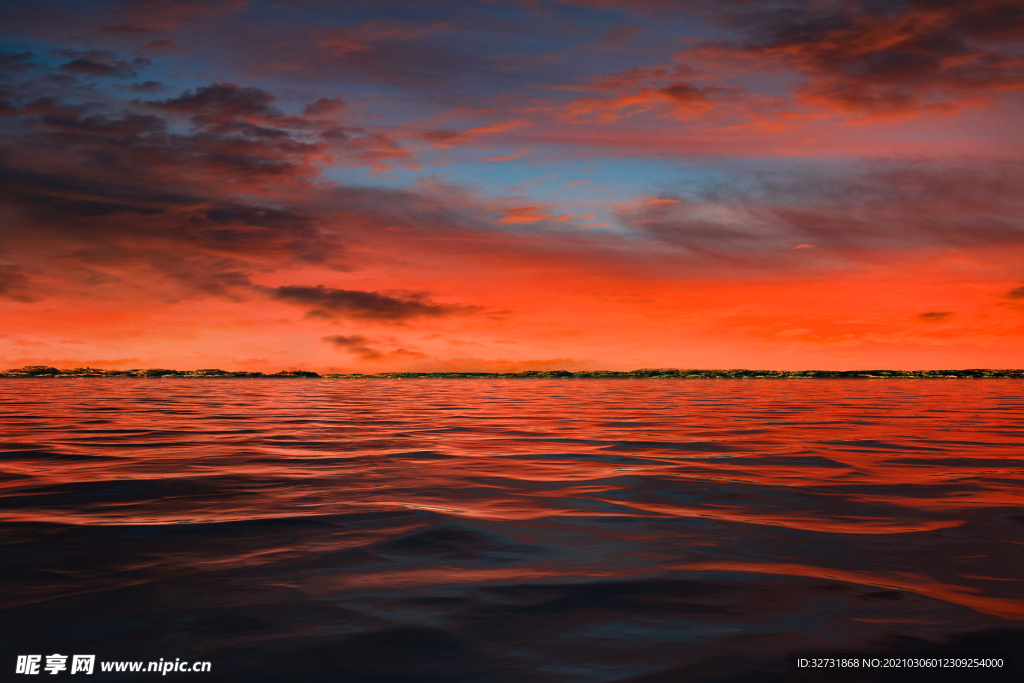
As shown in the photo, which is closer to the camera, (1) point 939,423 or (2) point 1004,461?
(2) point 1004,461

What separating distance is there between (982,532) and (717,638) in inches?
237

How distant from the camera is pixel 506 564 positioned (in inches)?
291

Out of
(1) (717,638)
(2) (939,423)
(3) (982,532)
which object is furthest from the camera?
(2) (939,423)

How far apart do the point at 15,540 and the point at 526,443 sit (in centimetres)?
1453

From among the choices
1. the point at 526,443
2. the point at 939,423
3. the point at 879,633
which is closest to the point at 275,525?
the point at 879,633

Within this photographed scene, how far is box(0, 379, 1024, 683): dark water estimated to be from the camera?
504 cm

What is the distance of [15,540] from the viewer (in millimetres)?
8172

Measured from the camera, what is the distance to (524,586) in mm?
6559

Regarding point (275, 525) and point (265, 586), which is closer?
point (265, 586)

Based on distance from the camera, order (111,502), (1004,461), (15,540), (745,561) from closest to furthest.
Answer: (745,561)
(15,540)
(111,502)
(1004,461)

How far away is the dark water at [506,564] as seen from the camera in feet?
16.5

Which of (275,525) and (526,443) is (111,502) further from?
(526,443)

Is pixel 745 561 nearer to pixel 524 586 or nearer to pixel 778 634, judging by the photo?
pixel 778 634

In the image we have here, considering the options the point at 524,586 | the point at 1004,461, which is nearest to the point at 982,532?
the point at 524,586
